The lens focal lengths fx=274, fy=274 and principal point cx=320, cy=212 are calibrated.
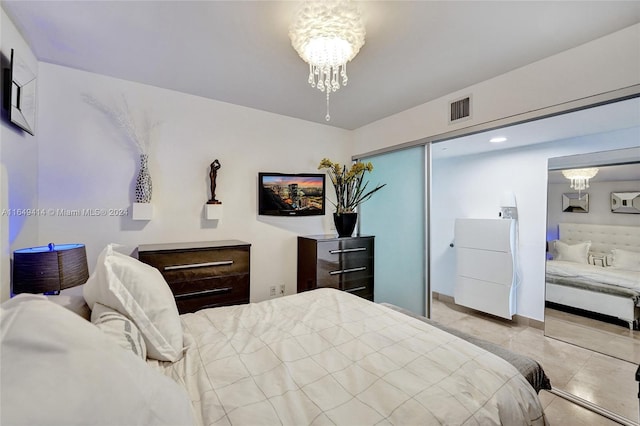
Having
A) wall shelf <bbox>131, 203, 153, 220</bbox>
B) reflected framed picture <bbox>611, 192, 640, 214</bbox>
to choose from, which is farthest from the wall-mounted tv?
reflected framed picture <bbox>611, 192, 640, 214</bbox>

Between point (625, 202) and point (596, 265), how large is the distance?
2.09 ft

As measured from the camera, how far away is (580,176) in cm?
277

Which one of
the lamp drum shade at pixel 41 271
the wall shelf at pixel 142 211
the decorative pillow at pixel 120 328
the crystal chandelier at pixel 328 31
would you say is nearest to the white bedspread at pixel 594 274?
the crystal chandelier at pixel 328 31

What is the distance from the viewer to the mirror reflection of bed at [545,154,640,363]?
7.93 ft

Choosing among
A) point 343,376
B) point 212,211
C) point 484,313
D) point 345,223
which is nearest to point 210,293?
point 212,211

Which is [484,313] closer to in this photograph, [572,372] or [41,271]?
[572,372]

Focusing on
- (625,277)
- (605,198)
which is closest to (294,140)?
(605,198)

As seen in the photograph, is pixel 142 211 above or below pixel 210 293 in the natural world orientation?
above

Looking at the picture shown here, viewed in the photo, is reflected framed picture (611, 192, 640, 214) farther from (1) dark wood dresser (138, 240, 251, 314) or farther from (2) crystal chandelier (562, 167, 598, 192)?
(1) dark wood dresser (138, 240, 251, 314)

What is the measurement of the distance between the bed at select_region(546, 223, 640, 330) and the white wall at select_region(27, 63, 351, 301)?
2617 mm

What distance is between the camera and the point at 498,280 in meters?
3.34

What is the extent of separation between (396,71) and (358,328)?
1.98 metres

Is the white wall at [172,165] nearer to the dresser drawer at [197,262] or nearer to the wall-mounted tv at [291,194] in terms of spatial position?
the wall-mounted tv at [291,194]

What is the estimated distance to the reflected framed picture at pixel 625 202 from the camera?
2.36m
